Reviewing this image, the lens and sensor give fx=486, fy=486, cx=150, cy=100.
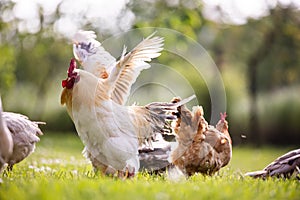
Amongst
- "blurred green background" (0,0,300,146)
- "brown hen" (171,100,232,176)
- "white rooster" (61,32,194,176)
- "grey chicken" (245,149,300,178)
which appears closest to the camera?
"white rooster" (61,32,194,176)

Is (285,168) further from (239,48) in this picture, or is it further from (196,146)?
(239,48)

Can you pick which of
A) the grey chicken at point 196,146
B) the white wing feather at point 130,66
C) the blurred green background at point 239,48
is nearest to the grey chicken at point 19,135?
the white wing feather at point 130,66

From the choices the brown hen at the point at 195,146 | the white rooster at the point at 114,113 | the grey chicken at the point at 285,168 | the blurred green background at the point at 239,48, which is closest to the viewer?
the white rooster at the point at 114,113

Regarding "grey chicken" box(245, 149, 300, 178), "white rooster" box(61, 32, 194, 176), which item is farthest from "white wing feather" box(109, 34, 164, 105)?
"grey chicken" box(245, 149, 300, 178)

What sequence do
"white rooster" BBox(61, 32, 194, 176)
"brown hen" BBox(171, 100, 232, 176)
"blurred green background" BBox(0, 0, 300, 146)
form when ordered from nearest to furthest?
"white rooster" BBox(61, 32, 194, 176) → "brown hen" BBox(171, 100, 232, 176) → "blurred green background" BBox(0, 0, 300, 146)

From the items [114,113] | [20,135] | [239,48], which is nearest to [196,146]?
[114,113]

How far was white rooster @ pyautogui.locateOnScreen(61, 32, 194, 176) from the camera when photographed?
4.86 metres

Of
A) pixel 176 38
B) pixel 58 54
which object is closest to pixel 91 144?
pixel 176 38

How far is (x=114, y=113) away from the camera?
501 centimetres

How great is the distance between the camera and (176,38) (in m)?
11.6

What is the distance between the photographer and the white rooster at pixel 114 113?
486 centimetres

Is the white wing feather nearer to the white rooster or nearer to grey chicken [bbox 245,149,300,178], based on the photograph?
the white rooster

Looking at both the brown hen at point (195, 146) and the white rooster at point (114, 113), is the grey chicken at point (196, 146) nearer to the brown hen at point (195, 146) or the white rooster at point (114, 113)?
the brown hen at point (195, 146)

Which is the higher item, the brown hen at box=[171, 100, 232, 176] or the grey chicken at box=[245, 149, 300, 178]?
the brown hen at box=[171, 100, 232, 176]
